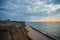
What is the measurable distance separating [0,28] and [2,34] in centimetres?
8

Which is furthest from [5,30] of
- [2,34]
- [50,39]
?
[50,39]

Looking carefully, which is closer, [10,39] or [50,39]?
[10,39]

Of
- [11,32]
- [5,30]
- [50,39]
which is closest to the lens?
[5,30]

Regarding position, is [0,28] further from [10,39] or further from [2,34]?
[10,39]

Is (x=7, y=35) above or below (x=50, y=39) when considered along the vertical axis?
above

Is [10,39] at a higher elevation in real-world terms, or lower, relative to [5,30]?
lower

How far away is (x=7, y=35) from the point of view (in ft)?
5.02

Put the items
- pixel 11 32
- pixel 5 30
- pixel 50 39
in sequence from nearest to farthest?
pixel 5 30, pixel 11 32, pixel 50 39

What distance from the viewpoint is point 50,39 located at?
11.1 meters

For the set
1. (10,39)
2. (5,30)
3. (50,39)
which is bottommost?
(50,39)

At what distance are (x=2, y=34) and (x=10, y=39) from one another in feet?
0.41

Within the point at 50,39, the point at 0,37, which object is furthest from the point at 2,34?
the point at 50,39

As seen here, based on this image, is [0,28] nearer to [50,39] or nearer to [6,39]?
[6,39]

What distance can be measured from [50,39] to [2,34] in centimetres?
992
